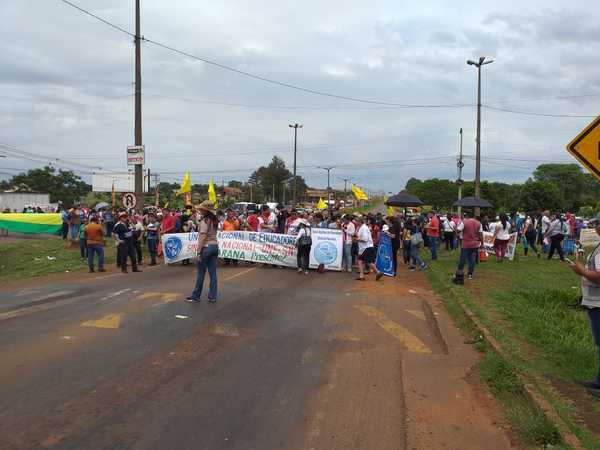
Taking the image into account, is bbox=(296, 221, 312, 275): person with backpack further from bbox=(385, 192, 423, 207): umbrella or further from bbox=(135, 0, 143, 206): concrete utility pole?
bbox=(385, 192, 423, 207): umbrella

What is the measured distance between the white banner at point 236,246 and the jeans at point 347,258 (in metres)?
1.56

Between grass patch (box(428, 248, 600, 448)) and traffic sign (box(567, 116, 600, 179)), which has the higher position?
traffic sign (box(567, 116, 600, 179))

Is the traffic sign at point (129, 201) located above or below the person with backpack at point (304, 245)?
above

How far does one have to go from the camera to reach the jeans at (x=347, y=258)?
53.2 ft

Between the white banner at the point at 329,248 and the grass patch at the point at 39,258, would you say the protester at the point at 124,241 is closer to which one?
the grass patch at the point at 39,258

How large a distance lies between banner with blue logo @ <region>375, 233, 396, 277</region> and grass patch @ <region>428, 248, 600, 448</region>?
123 centimetres

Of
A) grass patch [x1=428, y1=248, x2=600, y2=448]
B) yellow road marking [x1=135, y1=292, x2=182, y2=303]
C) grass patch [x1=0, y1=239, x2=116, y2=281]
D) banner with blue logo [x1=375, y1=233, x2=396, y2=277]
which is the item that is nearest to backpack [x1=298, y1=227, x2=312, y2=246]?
banner with blue logo [x1=375, y1=233, x2=396, y2=277]

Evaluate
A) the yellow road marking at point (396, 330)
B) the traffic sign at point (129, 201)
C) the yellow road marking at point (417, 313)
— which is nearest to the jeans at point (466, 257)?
the yellow road marking at point (417, 313)

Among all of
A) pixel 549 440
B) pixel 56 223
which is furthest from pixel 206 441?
pixel 56 223

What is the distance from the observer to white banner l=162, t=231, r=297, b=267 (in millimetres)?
16875

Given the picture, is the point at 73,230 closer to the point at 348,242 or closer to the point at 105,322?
the point at 348,242

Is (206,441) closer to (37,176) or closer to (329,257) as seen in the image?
(329,257)

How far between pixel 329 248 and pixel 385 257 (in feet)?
6.89

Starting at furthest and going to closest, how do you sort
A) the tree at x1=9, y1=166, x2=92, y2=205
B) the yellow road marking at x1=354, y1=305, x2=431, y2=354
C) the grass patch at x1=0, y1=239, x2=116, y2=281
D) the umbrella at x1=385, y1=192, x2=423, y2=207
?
the tree at x1=9, y1=166, x2=92, y2=205, the umbrella at x1=385, y1=192, x2=423, y2=207, the grass patch at x1=0, y1=239, x2=116, y2=281, the yellow road marking at x1=354, y1=305, x2=431, y2=354
